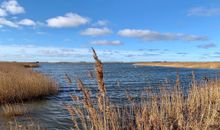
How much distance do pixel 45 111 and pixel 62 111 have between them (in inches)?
33.0

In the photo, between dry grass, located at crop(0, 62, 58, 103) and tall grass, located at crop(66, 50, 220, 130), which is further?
dry grass, located at crop(0, 62, 58, 103)

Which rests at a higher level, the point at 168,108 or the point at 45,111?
the point at 168,108

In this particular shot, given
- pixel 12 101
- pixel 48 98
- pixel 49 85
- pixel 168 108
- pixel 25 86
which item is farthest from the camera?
pixel 49 85

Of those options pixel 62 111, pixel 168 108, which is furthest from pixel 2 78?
pixel 168 108

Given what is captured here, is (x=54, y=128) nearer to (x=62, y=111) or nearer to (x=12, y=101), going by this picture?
(x=62, y=111)

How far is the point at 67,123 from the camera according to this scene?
11.4 metres

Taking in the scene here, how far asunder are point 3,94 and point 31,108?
5.59 ft

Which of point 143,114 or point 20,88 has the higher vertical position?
point 143,114

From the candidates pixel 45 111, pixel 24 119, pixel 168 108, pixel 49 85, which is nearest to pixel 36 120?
pixel 24 119

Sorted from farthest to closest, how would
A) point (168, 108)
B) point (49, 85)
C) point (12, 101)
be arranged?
point (49, 85), point (12, 101), point (168, 108)

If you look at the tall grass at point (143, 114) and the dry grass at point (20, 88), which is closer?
the tall grass at point (143, 114)

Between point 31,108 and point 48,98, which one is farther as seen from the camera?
point 48,98

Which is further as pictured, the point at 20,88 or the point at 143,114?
the point at 20,88

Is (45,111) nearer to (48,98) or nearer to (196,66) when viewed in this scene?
(48,98)
